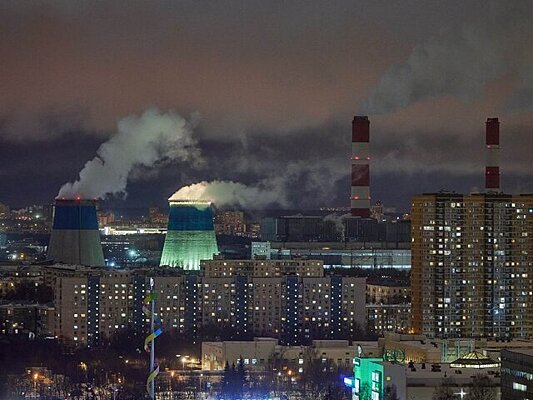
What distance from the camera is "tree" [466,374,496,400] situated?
48.5 feet

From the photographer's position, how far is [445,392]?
48.8 ft

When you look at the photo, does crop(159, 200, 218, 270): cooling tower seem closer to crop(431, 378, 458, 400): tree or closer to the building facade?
crop(431, 378, 458, 400): tree

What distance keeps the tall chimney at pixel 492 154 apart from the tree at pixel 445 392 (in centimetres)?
1210

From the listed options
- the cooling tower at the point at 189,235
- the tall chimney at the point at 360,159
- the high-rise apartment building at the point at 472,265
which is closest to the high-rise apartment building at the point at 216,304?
the high-rise apartment building at the point at 472,265

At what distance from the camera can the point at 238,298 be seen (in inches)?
963

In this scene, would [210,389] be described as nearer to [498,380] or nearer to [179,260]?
[498,380]

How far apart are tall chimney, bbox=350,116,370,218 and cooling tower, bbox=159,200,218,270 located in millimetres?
3626

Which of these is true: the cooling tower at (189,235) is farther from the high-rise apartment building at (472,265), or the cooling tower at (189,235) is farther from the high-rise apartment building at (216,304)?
the high-rise apartment building at (472,265)

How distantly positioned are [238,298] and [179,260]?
364 cm

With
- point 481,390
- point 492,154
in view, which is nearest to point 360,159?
point 492,154

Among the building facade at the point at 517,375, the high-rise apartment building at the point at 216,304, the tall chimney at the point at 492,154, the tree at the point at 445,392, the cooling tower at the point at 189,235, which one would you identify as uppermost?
the tall chimney at the point at 492,154

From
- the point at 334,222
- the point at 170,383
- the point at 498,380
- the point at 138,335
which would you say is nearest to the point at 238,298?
the point at 138,335

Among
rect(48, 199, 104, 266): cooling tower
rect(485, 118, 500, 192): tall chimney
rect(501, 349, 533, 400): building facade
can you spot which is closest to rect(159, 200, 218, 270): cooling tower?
rect(48, 199, 104, 266): cooling tower

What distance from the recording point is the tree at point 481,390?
1477cm
